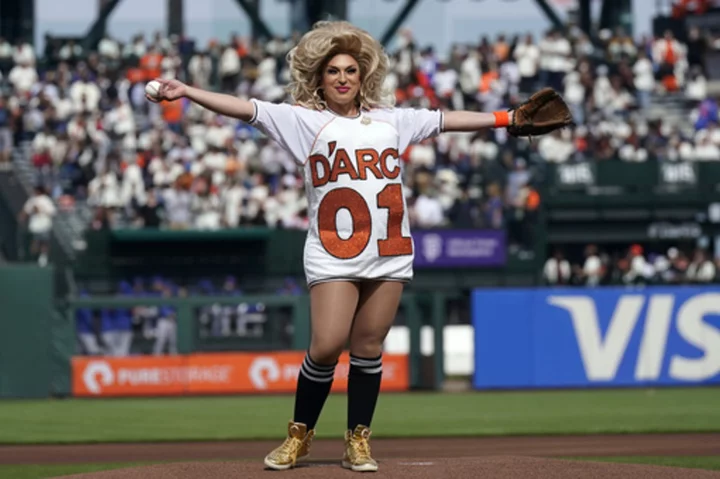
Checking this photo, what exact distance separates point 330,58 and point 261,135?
17.8 metres

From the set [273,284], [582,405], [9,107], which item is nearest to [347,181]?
[582,405]

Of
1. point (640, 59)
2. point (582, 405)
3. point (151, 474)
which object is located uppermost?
point (640, 59)

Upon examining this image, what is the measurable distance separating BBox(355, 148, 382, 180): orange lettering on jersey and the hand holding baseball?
0.85m

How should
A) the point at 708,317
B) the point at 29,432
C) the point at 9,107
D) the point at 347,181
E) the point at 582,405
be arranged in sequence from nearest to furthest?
the point at 347,181, the point at 29,432, the point at 582,405, the point at 708,317, the point at 9,107

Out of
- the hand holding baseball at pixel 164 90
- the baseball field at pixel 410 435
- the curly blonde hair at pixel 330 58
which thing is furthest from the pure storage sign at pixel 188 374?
the hand holding baseball at pixel 164 90

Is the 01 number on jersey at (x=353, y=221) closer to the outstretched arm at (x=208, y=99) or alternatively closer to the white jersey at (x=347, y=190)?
the white jersey at (x=347, y=190)

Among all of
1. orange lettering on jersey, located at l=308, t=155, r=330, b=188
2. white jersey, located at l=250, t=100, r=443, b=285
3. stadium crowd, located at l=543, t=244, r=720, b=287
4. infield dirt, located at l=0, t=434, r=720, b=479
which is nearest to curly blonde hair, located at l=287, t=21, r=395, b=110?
white jersey, located at l=250, t=100, r=443, b=285

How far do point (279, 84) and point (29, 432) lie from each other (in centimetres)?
1438

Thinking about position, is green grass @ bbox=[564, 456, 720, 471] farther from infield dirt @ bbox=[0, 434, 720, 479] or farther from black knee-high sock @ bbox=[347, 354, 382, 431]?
black knee-high sock @ bbox=[347, 354, 382, 431]

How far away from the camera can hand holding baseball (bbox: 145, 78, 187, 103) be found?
19.7ft

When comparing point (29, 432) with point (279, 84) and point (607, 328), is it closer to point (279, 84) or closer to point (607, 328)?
point (607, 328)

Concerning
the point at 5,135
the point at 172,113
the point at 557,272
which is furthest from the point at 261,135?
the point at 557,272

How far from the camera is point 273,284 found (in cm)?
2111

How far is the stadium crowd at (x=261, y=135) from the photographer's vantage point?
22.1 meters
